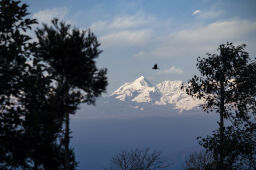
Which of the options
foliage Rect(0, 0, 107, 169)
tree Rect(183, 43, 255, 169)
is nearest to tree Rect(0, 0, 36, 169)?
foliage Rect(0, 0, 107, 169)

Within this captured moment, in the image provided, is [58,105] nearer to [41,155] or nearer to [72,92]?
[72,92]

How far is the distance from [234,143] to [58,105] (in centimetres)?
1232

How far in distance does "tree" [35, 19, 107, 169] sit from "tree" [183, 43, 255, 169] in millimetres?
8779

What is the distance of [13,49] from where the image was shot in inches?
428

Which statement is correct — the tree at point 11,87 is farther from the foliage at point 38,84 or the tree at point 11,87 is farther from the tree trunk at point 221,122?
the tree trunk at point 221,122

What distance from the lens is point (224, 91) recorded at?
16.5 m

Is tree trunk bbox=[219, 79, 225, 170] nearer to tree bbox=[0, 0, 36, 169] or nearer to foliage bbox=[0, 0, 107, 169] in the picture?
foliage bbox=[0, 0, 107, 169]

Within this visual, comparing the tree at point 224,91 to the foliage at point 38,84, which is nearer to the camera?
the foliage at point 38,84

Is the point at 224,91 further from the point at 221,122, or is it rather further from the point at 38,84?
the point at 38,84

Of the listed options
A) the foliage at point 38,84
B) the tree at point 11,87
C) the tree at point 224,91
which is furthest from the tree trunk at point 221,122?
the tree at point 11,87

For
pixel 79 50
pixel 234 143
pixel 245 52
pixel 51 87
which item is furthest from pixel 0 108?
pixel 245 52

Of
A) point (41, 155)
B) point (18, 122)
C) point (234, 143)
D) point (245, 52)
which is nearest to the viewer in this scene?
point (18, 122)

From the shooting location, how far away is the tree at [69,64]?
439 inches

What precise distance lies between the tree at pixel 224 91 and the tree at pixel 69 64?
28.8 ft
